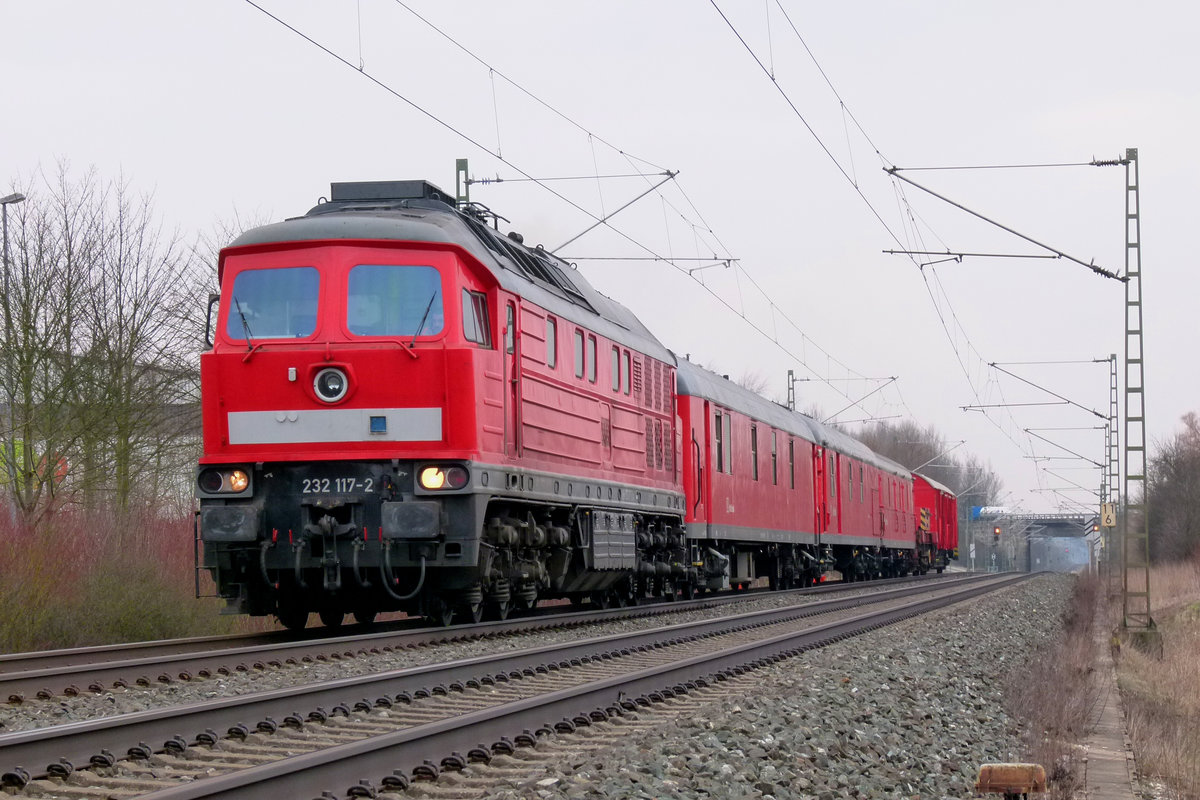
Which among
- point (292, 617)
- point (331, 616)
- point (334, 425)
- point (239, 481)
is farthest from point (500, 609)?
point (239, 481)

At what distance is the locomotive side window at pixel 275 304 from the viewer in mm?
12078

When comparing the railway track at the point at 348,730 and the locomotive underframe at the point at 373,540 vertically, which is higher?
the locomotive underframe at the point at 373,540

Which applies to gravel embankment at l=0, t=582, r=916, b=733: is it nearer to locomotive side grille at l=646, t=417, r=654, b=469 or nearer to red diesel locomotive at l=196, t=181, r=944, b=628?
red diesel locomotive at l=196, t=181, r=944, b=628

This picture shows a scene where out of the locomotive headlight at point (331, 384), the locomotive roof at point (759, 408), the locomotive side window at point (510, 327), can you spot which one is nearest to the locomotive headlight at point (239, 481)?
the locomotive headlight at point (331, 384)

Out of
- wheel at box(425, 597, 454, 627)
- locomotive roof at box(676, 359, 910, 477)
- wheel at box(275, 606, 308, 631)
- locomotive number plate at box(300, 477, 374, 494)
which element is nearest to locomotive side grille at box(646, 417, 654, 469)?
locomotive roof at box(676, 359, 910, 477)

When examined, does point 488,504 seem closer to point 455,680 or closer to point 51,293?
point 455,680

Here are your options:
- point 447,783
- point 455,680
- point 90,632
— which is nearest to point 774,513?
point 90,632

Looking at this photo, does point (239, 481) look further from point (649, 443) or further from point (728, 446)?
point (728, 446)

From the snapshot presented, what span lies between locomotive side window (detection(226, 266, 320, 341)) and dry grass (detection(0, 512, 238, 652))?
294 centimetres

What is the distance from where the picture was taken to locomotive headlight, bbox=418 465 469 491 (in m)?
11.7

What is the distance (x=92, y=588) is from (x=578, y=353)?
217 inches

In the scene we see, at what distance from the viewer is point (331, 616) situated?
44.5ft

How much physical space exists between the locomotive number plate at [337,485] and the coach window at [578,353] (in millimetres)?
3834

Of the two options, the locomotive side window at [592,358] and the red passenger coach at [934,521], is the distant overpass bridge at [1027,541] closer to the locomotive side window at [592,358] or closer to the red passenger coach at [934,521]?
the red passenger coach at [934,521]
